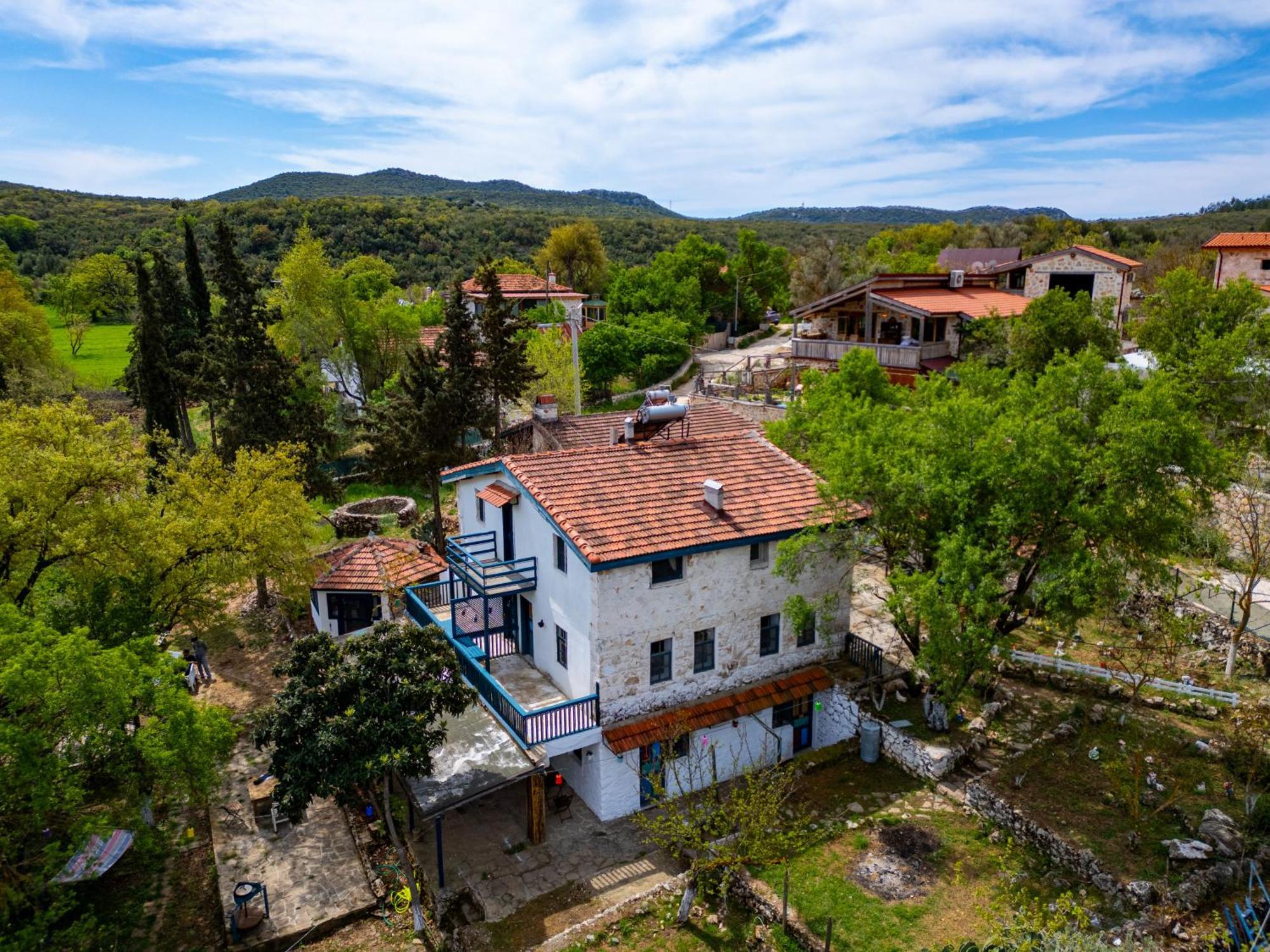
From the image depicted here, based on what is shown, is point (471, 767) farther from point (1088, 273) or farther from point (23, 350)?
point (23, 350)

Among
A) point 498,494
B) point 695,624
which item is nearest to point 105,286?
point 498,494

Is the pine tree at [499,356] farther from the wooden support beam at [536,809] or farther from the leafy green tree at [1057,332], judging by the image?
the leafy green tree at [1057,332]

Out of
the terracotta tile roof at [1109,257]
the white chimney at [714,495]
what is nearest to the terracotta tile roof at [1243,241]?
the terracotta tile roof at [1109,257]

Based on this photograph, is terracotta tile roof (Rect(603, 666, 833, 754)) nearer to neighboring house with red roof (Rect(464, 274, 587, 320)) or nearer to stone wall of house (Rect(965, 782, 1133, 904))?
stone wall of house (Rect(965, 782, 1133, 904))

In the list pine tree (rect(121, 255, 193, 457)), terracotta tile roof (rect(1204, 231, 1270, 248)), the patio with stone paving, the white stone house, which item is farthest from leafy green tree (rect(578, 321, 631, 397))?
terracotta tile roof (rect(1204, 231, 1270, 248))

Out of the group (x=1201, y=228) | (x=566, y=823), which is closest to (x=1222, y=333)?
(x=566, y=823)
